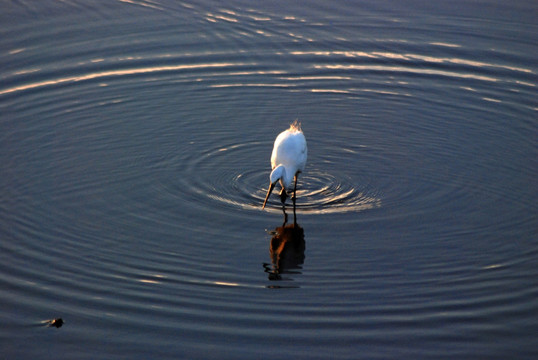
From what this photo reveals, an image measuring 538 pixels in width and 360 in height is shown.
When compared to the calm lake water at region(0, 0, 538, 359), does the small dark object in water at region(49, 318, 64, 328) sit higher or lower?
lower

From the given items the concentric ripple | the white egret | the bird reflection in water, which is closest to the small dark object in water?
the bird reflection in water

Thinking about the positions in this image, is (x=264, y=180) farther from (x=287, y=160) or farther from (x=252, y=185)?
(x=287, y=160)

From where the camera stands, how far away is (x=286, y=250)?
12.2 m

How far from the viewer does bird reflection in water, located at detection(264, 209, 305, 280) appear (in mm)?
11633

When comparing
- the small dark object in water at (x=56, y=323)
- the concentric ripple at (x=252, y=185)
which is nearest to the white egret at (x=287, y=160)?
the concentric ripple at (x=252, y=185)

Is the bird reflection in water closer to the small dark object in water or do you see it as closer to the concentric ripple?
the concentric ripple

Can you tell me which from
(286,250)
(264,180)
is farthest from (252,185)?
(286,250)

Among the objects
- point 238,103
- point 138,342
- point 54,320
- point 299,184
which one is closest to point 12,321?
point 54,320

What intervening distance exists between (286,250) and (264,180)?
7.18ft

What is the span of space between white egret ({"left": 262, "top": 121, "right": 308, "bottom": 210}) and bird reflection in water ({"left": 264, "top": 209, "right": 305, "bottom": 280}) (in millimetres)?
737

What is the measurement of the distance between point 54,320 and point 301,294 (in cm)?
321

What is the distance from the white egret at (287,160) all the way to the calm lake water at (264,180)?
42cm

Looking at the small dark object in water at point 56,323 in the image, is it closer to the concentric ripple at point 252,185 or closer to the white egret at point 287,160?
the concentric ripple at point 252,185

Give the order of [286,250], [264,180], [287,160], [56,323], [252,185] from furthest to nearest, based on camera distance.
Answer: [264,180] → [252,185] → [287,160] → [286,250] → [56,323]
